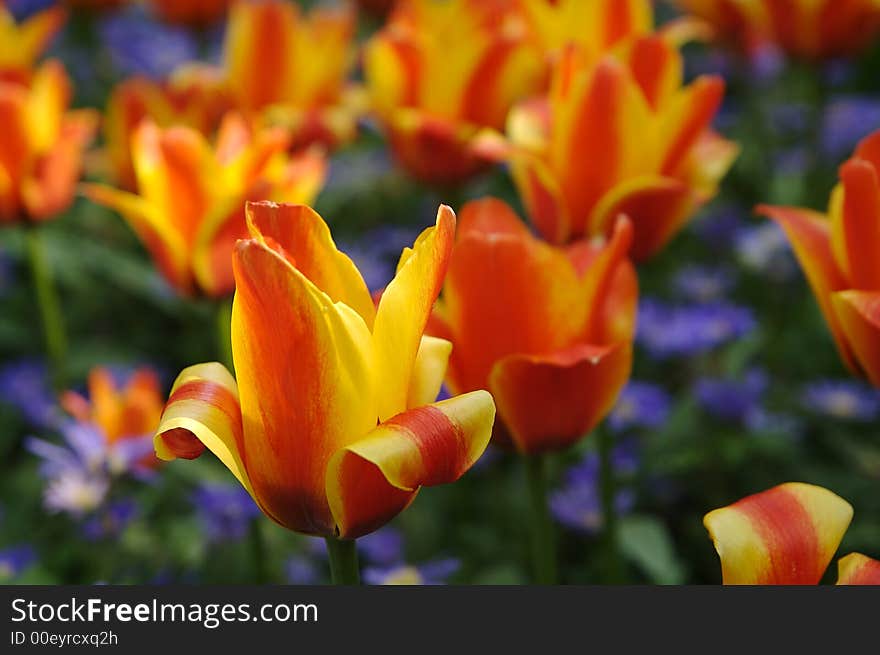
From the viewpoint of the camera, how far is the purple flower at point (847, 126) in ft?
5.14

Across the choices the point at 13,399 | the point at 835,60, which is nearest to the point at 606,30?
the point at 835,60

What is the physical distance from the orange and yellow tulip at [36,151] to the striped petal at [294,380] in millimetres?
685

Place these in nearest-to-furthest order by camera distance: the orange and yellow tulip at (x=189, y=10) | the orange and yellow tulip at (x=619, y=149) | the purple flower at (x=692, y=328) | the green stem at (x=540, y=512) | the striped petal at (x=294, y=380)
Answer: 1. the striped petal at (x=294, y=380)
2. the green stem at (x=540, y=512)
3. the orange and yellow tulip at (x=619, y=149)
4. the purple flower at (x=692, y=328)
5. the orange and yellow tulip at (x=189, y=10)

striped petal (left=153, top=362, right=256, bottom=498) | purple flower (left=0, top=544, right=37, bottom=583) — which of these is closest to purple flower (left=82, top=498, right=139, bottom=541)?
purple flower (left=0, top=544, right=37, bottom=583)

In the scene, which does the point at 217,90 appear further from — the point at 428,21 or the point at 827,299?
the point at 827,299

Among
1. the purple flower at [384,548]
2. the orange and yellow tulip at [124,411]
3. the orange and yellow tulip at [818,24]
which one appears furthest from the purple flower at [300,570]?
the orange and yellow tulip at [818,24]

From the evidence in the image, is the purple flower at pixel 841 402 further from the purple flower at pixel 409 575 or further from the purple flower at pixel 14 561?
the purple flower at pixel 14 561

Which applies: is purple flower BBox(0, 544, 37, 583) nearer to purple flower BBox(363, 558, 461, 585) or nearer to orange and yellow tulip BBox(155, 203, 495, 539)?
purple flower BBox(363, 558, 461, 585)

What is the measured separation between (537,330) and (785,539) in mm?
203

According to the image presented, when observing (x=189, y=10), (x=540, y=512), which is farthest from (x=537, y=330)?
(x=189, y=10)

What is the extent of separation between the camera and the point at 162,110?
1.26 meters

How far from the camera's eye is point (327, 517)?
521 millimetres

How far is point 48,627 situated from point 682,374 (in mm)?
929

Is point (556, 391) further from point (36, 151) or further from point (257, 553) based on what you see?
point (36, 151)
